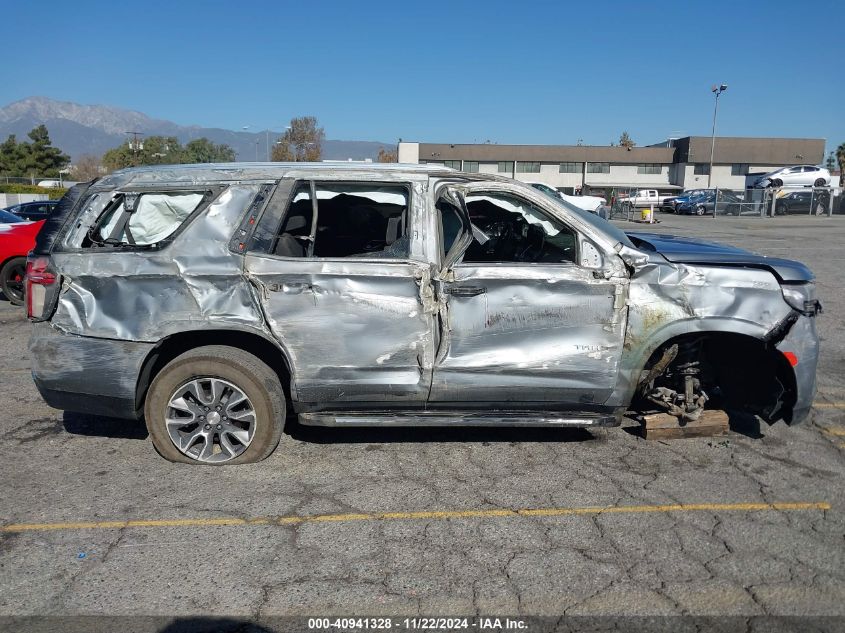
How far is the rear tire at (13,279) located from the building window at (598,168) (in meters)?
66.0

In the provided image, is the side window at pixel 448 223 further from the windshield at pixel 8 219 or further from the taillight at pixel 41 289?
the windshield at pixel 8 219

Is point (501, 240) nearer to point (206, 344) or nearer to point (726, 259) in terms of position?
point (726, 259)

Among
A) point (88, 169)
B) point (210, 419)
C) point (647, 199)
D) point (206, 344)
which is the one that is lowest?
point (210, 419)

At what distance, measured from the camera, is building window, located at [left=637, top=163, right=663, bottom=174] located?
7069 cm

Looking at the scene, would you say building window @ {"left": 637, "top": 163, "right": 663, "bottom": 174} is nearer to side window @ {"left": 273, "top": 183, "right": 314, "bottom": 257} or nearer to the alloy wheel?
side window @ {"left": 273, "top": 183, "right": 314, "bottom": 257}

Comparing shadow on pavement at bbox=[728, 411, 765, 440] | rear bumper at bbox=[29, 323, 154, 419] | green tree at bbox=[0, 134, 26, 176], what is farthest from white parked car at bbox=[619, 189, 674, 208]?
green tree at bbox=[0, 134, 26, 176]

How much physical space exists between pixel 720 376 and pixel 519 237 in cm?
187

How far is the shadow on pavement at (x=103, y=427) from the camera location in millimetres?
5230

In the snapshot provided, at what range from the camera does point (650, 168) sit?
233 feet

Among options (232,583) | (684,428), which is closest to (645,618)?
(232,583)

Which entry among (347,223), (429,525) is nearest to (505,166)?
(347,223)

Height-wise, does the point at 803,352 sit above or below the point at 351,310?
below

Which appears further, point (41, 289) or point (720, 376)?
point (720, 376)

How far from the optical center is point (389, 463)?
468cm
